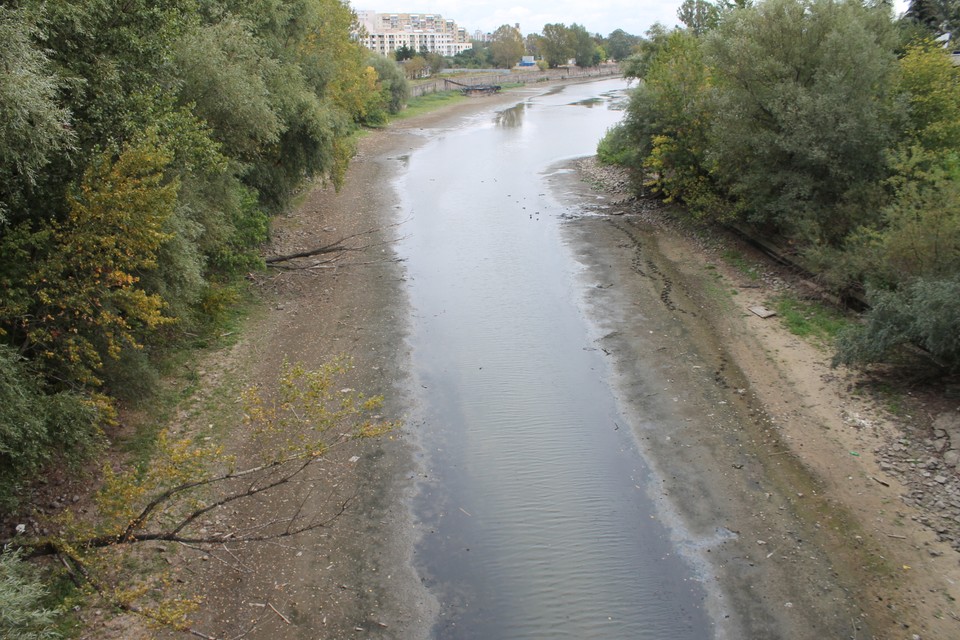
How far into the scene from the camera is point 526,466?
1352cm

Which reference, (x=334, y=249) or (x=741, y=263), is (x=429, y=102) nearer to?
(x=334, y=249)

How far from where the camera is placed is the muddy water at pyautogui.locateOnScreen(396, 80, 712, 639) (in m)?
10.4

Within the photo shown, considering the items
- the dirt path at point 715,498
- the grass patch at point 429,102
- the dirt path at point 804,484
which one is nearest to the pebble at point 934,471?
the dirt path at point 804,484

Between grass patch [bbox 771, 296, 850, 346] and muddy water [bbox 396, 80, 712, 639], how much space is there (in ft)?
16.0

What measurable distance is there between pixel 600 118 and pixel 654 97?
35.8 metres

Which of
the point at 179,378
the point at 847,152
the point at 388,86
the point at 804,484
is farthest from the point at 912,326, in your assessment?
the point at 388,86

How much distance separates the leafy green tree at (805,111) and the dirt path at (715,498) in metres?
3.05

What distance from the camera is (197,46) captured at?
52.3 feet

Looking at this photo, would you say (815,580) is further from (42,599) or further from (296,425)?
(42,599)

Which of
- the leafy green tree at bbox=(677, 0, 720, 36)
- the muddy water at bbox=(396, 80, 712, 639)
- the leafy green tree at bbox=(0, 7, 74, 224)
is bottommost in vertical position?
the muddy water at bbox=(396, 80, 712, 639)

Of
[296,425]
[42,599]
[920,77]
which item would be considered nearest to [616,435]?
[296,425]

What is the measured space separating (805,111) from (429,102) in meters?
59.1

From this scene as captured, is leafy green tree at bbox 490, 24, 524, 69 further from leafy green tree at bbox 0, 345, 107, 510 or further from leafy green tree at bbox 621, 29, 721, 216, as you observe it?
leafy green tree at bbox 0, 345, 107, 510

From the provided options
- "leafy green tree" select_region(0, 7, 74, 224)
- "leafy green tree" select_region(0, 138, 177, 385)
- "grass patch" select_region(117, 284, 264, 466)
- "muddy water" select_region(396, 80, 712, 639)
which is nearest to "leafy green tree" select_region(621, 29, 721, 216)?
"muddy water" select_region(396, 80, 712, 639)
